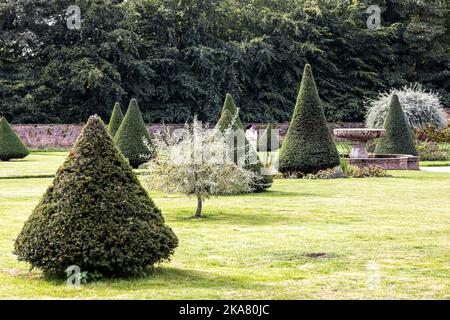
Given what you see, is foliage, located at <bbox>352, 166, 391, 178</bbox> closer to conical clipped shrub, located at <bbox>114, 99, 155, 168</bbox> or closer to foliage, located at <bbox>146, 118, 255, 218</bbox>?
conical clipped shrub, located at <bbox>114, 99, 155, 168</bbox>

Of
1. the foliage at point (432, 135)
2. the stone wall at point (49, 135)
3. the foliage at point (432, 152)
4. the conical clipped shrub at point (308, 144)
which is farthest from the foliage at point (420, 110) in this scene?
the conical clipped shrub at point (308, 144)

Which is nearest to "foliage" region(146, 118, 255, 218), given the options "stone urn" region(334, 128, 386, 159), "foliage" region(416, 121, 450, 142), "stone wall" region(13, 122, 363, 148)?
"stone urn" region(334, 128, 386, 159)

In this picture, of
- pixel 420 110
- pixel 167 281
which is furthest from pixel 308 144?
pixel 420 110

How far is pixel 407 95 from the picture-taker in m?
35.3

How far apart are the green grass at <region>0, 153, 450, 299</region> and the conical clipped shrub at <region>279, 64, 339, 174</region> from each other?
3.91 m

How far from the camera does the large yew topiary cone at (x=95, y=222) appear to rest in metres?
6.47

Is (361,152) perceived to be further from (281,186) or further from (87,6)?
(87,6)

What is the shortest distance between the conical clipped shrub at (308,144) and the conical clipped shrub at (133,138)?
5309 millimetres

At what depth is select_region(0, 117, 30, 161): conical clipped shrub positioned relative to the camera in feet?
88.6

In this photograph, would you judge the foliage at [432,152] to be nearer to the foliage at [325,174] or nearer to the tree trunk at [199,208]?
the foliage at [325,174]

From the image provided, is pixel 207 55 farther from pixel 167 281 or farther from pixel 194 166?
pixel 167 281

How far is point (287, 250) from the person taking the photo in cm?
844

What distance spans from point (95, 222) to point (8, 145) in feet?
71.1

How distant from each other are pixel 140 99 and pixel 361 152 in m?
20.0
